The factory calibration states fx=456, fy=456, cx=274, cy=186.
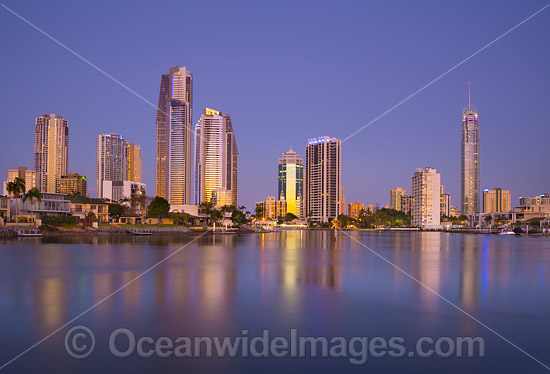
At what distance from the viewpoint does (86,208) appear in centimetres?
12044

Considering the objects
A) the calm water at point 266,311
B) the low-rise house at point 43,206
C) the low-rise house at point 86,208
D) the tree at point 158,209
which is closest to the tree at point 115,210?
the tree at point 158,209

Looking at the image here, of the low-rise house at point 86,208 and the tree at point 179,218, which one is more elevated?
the low-rise house at point 86,208

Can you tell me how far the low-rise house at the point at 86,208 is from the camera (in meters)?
118

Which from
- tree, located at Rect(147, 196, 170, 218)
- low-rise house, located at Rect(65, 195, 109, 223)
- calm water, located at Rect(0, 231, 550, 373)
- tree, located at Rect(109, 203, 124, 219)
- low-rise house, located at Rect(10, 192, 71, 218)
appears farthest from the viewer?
tree, located at Rect(147, 196, 170, 218)

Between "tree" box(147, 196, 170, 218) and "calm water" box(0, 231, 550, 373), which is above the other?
"tree" box(147, 196, 170, 218)

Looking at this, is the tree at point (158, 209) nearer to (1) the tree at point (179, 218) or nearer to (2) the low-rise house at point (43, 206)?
(1) the tree at point (179, 218)

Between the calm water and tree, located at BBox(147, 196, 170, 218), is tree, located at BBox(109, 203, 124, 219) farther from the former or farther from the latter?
the calm water

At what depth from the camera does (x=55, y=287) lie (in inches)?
931

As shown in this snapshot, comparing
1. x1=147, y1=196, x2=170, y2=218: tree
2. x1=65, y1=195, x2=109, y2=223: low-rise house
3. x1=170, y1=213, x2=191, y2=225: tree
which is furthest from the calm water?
x1=170, y1=213, x2=191, y2=225: tree

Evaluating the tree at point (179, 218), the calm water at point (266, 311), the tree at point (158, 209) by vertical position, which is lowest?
A: the tree at point (179, 218)

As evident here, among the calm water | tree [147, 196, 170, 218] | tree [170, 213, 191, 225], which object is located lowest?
tree [170, 213, 191, 225]

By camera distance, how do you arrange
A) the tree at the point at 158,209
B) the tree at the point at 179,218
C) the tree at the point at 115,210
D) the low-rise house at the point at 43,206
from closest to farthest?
1. the low-rise house at the point at 43,206
2. the tree at the point at 115,210
3. the tree at the point at 158,209
4. the tree at the point at 179,218

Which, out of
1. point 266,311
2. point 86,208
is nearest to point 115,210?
point 86,208

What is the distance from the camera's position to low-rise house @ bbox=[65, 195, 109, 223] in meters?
118
